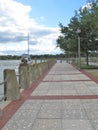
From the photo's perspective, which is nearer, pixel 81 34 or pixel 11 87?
pixel 11 87

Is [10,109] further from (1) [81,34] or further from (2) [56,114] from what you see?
(1) [81,34]

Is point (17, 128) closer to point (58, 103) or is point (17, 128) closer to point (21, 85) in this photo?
point (58, 103)

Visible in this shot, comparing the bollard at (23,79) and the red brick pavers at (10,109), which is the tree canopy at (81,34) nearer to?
the bollard at (23,79)

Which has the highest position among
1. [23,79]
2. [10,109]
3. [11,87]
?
[11,87]

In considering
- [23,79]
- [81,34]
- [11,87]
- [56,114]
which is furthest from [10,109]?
[81,34]

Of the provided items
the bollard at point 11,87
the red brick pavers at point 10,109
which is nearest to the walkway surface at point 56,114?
the red brick pavers at point 10,109

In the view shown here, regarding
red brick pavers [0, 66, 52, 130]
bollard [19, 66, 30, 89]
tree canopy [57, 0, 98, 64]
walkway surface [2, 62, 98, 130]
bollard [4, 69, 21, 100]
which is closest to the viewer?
walkway surface [2, 62, 98, 130]

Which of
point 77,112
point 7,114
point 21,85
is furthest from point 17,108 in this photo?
point 21,85

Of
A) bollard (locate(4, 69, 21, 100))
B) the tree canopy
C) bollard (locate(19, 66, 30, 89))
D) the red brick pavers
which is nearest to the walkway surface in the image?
the red brick pavers

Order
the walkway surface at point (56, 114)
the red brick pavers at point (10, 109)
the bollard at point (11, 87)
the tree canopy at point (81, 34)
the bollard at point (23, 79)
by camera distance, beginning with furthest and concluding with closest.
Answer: the tree canopy at point (81, 34), the bollard at point (23, 79), the bollard at point (11, 87), the red brick pavers at point (10, 109), the walkway surface at point (56, 114)

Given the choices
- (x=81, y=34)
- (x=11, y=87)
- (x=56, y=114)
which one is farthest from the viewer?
(x=81, y=34)

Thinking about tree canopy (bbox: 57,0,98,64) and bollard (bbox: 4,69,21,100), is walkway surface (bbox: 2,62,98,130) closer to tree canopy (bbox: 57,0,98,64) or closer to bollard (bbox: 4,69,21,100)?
bollard (bbox: 4,69,21,100)

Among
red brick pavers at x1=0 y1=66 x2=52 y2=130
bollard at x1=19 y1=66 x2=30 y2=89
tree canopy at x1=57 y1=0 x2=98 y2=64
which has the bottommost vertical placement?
red brick pavers at x1=0 y1=66 x2=52 y2=130

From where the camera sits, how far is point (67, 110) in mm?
10648
